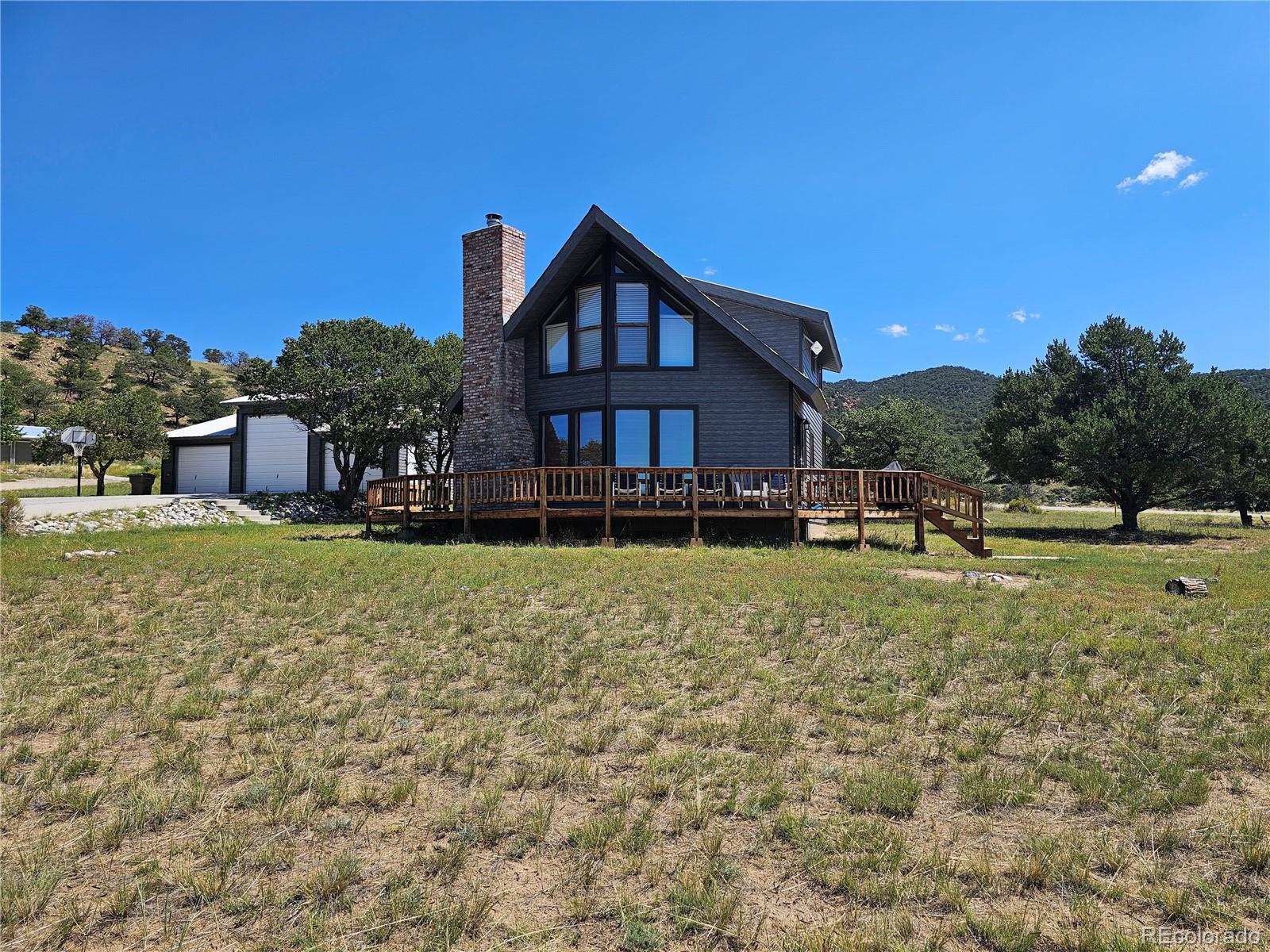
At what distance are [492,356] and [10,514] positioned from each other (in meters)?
12.3

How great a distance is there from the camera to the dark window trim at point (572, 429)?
17.9m

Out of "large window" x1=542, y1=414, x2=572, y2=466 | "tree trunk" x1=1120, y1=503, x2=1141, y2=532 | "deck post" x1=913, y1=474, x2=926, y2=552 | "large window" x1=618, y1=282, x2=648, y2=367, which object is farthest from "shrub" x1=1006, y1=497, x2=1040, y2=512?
"large window" x1=542, y1=414, x2=572, y2=466

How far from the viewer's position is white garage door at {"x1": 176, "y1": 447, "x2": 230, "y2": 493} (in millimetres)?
33281

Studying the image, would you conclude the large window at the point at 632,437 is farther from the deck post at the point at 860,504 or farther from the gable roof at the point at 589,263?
the deck post at the point at 860,504

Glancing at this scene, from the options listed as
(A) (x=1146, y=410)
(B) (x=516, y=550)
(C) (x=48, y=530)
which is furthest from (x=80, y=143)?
(A) (x=1146, y=410)

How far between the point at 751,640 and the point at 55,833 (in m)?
5.69

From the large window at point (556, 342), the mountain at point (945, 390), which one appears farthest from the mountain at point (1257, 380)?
the large window at point (556, 342)

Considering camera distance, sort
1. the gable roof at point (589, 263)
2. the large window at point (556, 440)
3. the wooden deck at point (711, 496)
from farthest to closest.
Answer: the large window at point (556, 440)
the gable roof at point (589, 263)
the wooden deck at point (711, 496)

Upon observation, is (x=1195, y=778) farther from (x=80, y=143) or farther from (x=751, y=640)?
(x=80, y=143)

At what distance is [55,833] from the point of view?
395cm

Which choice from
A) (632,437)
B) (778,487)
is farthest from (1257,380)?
(632,437)

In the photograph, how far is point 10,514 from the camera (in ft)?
55.9

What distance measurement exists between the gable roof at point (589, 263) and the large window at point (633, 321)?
662mm

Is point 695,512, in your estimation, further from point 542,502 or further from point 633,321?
point 633,321
